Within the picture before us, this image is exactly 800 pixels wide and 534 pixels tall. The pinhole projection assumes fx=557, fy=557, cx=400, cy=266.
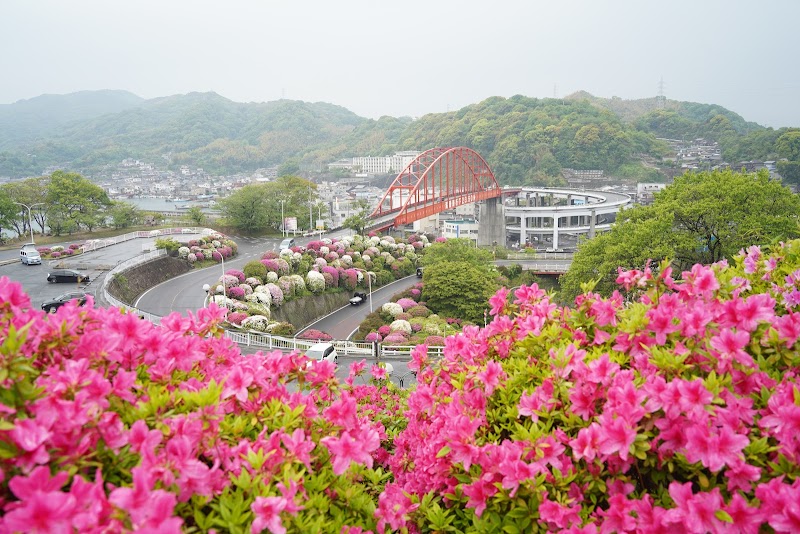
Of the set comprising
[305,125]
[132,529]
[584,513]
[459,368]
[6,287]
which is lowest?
[584,513]

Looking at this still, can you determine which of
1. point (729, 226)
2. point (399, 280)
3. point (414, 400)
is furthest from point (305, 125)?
point (414, 400)

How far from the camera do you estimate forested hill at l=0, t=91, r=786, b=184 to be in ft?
324

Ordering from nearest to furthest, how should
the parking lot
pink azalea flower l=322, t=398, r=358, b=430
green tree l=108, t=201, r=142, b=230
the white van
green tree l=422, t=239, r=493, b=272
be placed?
pink azalea flower l=322, t=398, r=358, b=430 < the parking lot < the white van < green tree l=422, t=239, r=493, b=272 < green tree l=108, t=201, r=142, b=230

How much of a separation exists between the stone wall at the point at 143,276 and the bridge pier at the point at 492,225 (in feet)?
122

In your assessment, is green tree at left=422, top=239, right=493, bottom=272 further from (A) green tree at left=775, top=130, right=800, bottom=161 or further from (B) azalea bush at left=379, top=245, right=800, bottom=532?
(A) green tree at left=775, top=130, right=800, bottom=161

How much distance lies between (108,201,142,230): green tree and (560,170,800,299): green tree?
38.5 m

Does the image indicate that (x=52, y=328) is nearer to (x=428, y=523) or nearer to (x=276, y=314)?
(x=428, y=523)

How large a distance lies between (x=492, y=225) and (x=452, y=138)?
64.5 m

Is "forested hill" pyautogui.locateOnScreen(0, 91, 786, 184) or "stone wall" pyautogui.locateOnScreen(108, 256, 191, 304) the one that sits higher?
"forested hill" pyautogui.locateOnScreen(0, 91, 786, 184)

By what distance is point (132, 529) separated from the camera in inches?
74.9

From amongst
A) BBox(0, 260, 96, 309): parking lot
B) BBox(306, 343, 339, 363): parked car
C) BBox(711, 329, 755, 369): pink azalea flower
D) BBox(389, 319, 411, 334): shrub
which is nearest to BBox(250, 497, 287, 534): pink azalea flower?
BBox(711, 329, 755, 369): pink azalea flower

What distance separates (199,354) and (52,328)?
769 mm

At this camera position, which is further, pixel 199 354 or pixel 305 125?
pixel 305 125

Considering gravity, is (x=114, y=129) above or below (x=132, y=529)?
above
